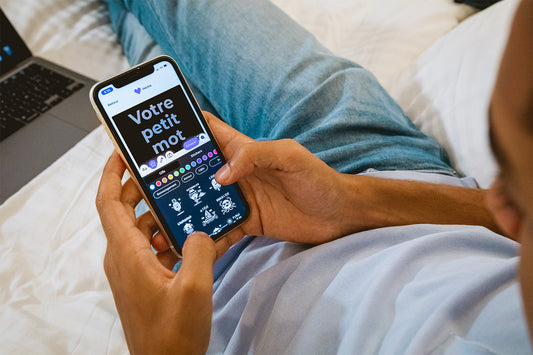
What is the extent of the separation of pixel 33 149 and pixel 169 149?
400 millimetres

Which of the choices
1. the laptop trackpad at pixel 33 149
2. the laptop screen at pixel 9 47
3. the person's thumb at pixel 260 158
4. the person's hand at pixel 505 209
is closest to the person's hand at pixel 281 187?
the person's thumb at pixel 260 158

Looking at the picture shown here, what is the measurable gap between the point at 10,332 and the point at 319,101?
63 cm

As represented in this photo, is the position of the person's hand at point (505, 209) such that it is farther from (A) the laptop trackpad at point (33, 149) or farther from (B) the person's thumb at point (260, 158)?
(A) the laptop trackpad at point (33, 149)

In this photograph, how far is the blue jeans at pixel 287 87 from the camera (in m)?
0.58

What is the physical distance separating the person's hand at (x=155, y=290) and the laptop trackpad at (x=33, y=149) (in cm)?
36

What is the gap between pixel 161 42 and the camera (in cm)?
80

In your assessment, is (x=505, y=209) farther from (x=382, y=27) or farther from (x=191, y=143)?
(x=382, y=27)

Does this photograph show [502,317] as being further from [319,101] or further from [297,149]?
[319,101]

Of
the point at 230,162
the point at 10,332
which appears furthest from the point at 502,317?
the point at 10,332

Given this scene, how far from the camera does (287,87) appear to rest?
0.62 meters

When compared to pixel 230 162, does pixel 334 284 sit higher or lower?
lower

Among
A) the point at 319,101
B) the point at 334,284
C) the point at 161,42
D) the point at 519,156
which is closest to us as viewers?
the point at 519,156

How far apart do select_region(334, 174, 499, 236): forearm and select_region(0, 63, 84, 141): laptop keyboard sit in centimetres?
70

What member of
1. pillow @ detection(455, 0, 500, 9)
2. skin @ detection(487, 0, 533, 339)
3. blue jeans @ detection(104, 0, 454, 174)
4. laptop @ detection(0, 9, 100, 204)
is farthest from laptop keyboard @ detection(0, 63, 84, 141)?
pillow @ detection(455, 0, 500, 9)
